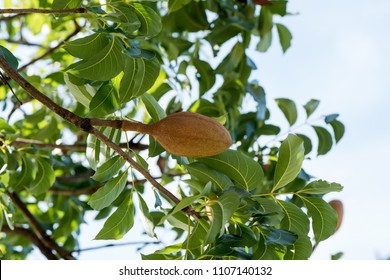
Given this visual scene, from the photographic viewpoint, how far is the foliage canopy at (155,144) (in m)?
1.07

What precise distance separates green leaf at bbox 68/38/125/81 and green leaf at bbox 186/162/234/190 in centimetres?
18

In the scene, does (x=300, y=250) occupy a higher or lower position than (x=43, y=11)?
lower

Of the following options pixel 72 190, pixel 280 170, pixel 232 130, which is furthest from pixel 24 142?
pixel 280 170

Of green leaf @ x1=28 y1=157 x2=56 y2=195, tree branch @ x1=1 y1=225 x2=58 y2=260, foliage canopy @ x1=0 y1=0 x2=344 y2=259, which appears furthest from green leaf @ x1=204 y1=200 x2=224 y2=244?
tree branch @ x1=1 y1=225 x2=58 y2=260

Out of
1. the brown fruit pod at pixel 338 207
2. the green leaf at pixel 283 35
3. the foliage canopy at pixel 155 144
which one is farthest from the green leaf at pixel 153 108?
the green leaf at pixel 283 35

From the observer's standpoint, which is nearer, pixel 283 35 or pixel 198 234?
pixel 198 234

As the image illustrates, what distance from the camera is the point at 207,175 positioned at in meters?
1.09

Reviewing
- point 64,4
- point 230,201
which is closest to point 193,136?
point 230,201

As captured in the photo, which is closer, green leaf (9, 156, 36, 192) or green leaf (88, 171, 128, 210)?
green leaf (88, 171, 128, 210)

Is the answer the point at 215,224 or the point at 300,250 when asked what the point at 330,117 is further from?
the point at 215,224

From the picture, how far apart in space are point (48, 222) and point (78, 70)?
1029 millimetres

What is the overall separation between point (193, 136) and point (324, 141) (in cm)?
76

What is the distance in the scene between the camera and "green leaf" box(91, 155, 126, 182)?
3.79ft

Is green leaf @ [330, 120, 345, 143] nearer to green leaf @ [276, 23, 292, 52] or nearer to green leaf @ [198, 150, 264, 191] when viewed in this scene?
green leaf @ [276, 23, 292, 52]
